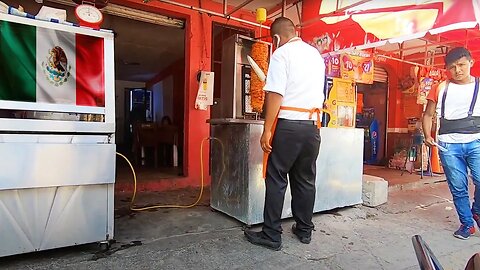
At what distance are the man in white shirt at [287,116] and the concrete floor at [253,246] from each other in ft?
0.96

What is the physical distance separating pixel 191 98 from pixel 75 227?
9.95ft

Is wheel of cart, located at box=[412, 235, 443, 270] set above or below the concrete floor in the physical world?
above

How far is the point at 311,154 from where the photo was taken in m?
2.75

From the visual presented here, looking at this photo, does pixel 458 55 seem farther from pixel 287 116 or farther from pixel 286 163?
pixel 286 163

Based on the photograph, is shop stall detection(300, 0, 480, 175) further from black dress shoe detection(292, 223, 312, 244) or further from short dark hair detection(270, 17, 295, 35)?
black dress shoe detection(292, 223, 312, 244)

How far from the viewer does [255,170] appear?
3.17 m

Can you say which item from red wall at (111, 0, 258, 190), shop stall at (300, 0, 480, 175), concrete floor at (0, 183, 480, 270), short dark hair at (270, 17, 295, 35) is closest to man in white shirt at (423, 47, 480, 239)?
concrete floor at (0, 183, 480, 270)

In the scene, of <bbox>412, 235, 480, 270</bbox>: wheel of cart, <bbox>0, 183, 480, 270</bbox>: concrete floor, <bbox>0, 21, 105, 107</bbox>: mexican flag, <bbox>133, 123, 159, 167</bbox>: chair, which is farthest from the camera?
<bbox>133, 123, 159, 167</bbox>: chair

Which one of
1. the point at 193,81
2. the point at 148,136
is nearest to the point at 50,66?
the point at 193,81

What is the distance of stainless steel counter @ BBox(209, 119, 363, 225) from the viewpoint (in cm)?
316

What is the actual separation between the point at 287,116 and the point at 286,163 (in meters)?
0.39

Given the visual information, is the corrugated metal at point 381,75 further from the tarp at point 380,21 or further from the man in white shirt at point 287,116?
the man in white shirt at point 287,116

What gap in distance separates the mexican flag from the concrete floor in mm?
1157

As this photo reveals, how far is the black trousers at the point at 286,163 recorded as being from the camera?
263cm
